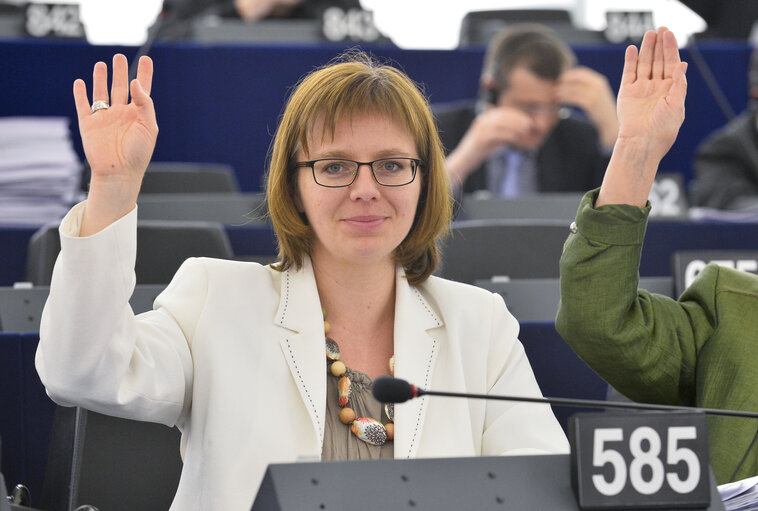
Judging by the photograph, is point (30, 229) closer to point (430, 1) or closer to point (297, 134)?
point (297, 134)

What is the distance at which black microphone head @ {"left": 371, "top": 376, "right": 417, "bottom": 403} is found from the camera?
146cm

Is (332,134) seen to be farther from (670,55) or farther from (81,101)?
(670,55)

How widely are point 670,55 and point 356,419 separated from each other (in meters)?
0.78

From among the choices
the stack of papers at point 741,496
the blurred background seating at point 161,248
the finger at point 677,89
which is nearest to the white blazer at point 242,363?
the stack of papers at point 741,496

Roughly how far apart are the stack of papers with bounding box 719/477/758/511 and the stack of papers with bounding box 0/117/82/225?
291 cm

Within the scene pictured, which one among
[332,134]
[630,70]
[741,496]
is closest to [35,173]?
[332,134]

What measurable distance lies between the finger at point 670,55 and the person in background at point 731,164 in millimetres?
2958

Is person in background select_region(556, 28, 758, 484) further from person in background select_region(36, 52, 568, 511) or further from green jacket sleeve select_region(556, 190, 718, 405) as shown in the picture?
person in background select_region(36, 52, 568, 511)

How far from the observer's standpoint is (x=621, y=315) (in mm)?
1869

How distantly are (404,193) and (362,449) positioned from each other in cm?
42

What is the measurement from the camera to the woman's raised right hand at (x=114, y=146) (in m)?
1.62

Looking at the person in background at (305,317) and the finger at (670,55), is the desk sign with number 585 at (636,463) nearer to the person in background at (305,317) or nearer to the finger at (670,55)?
the person in background at (305,317)

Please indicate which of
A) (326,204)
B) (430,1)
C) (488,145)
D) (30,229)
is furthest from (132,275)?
(430,1)

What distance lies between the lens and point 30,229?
3682 mm
